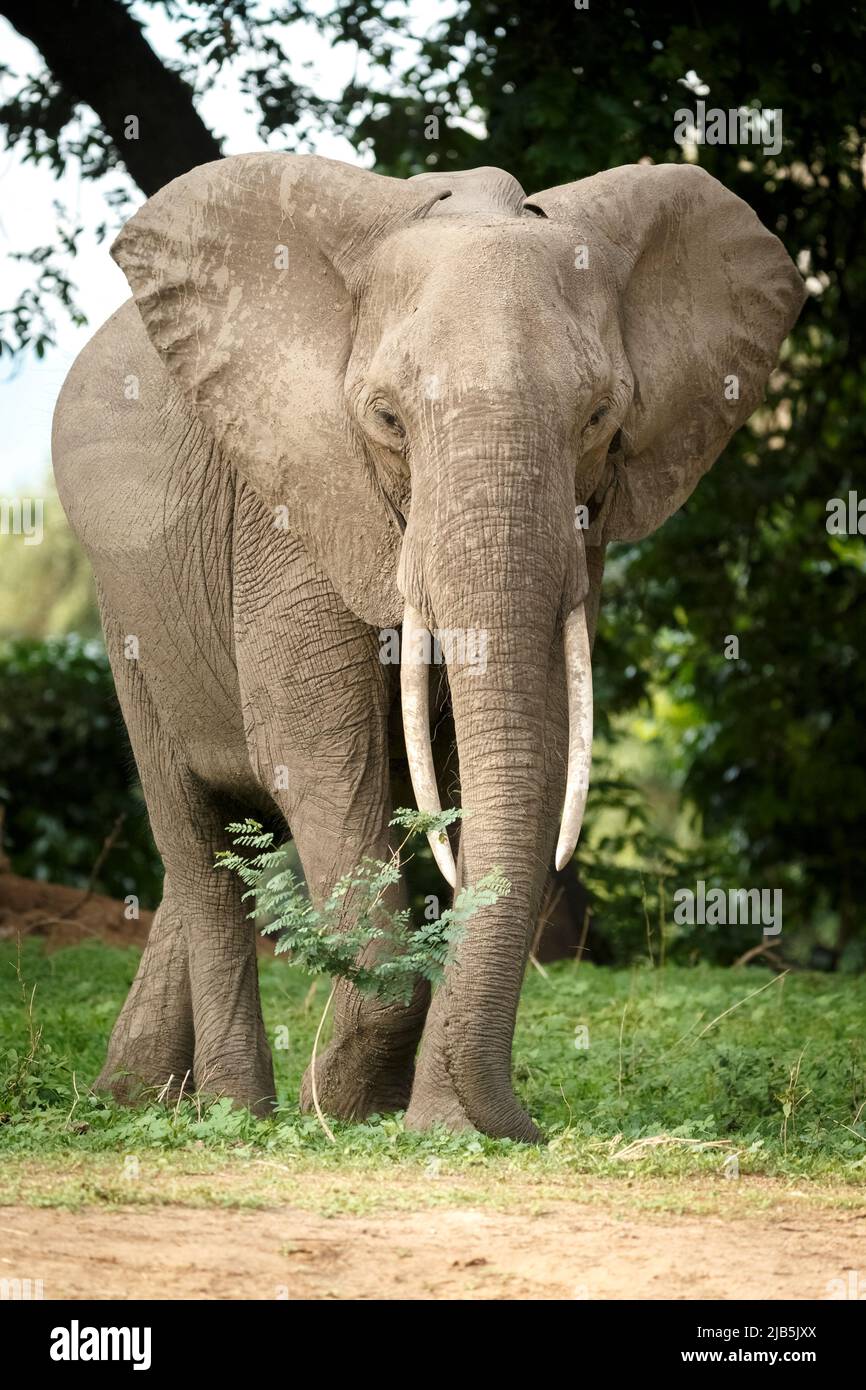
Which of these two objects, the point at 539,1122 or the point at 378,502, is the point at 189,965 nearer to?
the point at 539,1122

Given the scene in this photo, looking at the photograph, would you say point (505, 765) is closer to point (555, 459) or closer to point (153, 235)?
point (555, 459)

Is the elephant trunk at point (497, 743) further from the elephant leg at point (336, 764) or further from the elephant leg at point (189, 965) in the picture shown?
the elephant leg at point (189, 965)

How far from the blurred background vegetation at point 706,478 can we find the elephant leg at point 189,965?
1657 mm

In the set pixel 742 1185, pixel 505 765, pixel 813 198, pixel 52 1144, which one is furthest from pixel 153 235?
pixel 813 198

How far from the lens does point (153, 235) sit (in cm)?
697

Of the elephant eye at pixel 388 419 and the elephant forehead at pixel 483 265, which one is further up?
the elephant forehead at pixel 483 265

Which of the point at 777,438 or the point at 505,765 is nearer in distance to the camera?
the point at 505,765

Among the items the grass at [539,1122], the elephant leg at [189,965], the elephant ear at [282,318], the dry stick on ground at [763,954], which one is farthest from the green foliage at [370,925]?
the dry stick on ground at [763,954]

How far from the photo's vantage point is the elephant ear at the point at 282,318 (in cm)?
647

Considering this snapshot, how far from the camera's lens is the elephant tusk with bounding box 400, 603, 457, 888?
6043mm

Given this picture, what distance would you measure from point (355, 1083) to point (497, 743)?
1432mm

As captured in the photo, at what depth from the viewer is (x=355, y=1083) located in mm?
6570

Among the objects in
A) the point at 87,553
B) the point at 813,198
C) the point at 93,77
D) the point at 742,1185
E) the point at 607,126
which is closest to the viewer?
the point at 742,1185

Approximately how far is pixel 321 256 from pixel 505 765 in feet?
6.60
